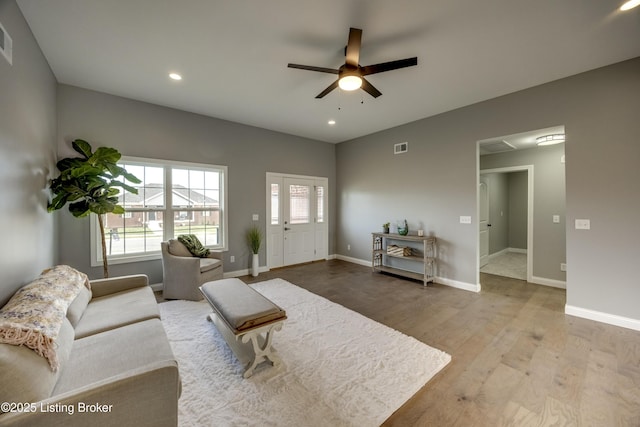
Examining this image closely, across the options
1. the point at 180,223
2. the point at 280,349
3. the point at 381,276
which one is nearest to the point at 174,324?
the point at 280,349

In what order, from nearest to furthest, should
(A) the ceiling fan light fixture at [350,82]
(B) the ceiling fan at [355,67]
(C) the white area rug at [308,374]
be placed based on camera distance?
(C) the white area rug at [308,374], (B) the ceiling fan at [355,67], (A) the ceiling fan light fixture at [350,82]

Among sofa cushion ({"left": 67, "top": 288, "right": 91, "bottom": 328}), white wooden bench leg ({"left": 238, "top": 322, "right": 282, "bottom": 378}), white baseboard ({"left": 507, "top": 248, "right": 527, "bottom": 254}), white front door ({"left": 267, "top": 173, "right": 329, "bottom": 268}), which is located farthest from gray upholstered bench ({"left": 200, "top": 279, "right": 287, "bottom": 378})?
white baseboard ({"left": 507, "top": 248, "right": 527, "bottom": 254})

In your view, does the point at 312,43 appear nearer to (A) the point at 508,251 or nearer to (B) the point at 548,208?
(B) the point at 548,208

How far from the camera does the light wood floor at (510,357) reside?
1649 mm

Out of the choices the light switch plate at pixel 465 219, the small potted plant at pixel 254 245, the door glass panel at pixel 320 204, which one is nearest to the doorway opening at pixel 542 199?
the light switch plate at pixel 465 219

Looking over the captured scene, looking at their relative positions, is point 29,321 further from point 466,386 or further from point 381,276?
point 381,276

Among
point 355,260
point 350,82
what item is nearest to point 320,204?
point 355,260

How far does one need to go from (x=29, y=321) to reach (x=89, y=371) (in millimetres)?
460

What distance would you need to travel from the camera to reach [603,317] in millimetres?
2896

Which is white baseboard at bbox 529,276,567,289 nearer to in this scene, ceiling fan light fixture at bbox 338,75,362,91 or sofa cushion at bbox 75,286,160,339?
ceiling fan light fixture at bbox 338,75,362,91

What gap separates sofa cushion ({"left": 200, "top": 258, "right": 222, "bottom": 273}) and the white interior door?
18.3ft

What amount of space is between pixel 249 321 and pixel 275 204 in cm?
368

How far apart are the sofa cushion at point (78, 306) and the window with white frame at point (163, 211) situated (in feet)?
5.37

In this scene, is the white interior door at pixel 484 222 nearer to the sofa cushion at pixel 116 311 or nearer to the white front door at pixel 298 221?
the white front door at pixel 298 221
